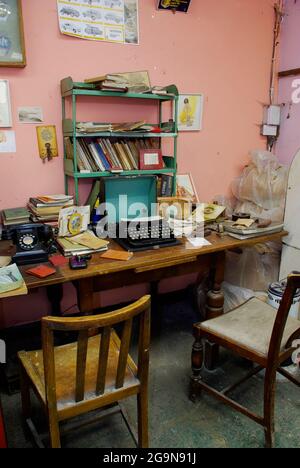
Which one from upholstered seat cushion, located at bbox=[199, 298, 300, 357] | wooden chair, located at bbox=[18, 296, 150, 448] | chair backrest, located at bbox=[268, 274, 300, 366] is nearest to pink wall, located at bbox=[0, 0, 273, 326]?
wooden chair, located at bbox=[18, 296, 150, 448]

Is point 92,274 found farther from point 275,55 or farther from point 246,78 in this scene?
point 275,55

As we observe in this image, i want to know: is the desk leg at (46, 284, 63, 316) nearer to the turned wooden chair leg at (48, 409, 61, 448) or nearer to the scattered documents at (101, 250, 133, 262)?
the scattered documents at (101, 250, 133, 262)

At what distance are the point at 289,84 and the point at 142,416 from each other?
270cm

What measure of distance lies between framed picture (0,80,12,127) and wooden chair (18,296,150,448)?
4.34 feet

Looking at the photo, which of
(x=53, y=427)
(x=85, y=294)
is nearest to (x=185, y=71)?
(x=85, y=294)

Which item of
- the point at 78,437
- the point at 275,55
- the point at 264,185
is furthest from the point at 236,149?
the point at 78,437

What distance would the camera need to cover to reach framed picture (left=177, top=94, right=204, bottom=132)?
2.62 meters

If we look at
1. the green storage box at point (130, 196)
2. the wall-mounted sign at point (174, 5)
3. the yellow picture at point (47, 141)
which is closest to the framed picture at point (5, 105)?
the yellow picture at point (47, 141)

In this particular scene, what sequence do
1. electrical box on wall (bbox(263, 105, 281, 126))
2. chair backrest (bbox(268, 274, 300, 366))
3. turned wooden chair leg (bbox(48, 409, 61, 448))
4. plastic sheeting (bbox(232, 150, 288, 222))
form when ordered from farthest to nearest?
electrical box on wall (bbox(263, 105, 281, 126)) < plastic sheeting (bbox(232, 150, 288, 222)) < chair backrest (bbox(268, 274, 300, 366)) < turned wooden chair leg (bbox(48, 409, 61, 448))

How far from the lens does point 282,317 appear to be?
1409mm

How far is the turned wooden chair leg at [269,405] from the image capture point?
Result: 1.51 metres

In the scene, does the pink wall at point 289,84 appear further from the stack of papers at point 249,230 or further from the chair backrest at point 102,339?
the chair backrest at point 102,339

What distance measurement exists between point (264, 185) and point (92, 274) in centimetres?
159

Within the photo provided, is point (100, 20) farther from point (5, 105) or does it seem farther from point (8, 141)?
point (8, 141)
